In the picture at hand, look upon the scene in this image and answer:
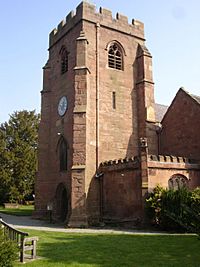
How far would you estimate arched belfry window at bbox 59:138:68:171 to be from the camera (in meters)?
26.0

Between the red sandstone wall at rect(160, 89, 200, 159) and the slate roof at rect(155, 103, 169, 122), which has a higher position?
the slate roof at rect(155, 103, 169, 122)

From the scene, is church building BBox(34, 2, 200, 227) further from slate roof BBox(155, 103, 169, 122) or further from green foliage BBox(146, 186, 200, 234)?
slate roof BBox(155, 103, 169, 122)

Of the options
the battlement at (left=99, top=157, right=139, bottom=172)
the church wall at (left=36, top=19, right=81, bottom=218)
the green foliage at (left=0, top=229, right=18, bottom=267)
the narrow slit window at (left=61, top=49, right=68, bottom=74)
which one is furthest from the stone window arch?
the green foliage at (left=0, top=229, right=18, bottom=267)

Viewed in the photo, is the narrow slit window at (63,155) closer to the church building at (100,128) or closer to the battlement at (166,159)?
the church building at (100,128)

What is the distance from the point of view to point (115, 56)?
90.6ft

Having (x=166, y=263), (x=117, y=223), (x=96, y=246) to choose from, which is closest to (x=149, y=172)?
(x=117, y=223)

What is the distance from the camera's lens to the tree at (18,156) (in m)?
44.3

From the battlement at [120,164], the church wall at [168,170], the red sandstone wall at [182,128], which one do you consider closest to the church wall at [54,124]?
the battlement at [120,164]

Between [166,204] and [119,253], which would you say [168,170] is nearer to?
[166,204]

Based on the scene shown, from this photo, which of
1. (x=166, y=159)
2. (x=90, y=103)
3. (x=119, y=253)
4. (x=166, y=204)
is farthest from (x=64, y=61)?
(x=119, y=253)

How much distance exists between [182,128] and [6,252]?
823 inches

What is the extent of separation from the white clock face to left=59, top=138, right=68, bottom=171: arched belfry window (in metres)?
2.34

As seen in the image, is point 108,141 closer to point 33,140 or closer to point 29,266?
point 29,266

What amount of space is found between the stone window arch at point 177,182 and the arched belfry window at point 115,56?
10981 millimetres
